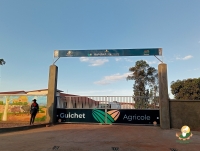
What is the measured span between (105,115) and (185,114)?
16.4 ft

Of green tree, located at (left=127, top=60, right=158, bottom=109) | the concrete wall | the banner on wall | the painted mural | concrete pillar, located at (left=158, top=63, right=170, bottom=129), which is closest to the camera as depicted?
the concrete wall

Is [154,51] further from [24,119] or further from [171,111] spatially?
[24,119]

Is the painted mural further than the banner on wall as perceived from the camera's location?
Yes

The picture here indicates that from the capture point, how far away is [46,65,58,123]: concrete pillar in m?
11.5

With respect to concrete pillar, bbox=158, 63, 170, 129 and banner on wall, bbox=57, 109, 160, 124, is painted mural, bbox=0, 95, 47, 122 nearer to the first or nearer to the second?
banner on wall, bbox=57, 109, 160, 124

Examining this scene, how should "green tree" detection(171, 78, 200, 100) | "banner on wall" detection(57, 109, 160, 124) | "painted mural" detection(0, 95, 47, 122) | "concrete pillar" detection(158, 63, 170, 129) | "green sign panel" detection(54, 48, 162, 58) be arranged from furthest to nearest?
"green tree" detection(171, 78, 200, 100) → "painted mural" detection(0, 95, 47, 122) → "green sign panel" detection(54, 48, 162, 58) → "banner on wall" detection(57, 109, 160, 124) → "concrete pillar" detection(158, 63, 170, 129)

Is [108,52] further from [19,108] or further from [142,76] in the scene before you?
[142,76]

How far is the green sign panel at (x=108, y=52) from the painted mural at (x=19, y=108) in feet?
11.3

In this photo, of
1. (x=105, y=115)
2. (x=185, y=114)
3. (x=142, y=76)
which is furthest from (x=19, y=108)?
(x=142, y=76)

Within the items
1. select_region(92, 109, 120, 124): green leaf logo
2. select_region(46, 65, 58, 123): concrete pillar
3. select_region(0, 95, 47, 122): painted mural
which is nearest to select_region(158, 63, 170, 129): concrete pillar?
select_region(92, 109, 120, 124): green leaf logo

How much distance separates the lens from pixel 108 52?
11.9 metres

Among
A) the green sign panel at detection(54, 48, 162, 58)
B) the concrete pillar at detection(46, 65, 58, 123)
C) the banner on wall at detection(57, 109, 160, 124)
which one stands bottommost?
the banner on wall at detection(57, 109, 160, 124)

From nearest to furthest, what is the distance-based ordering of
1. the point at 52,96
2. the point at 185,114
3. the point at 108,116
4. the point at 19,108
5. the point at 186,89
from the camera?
1. the point at 185,114
2. the point at 108,116
3. the point at 52,96
4. the point at 19,108
5. the point at 186,89

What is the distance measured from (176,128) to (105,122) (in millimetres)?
4433
